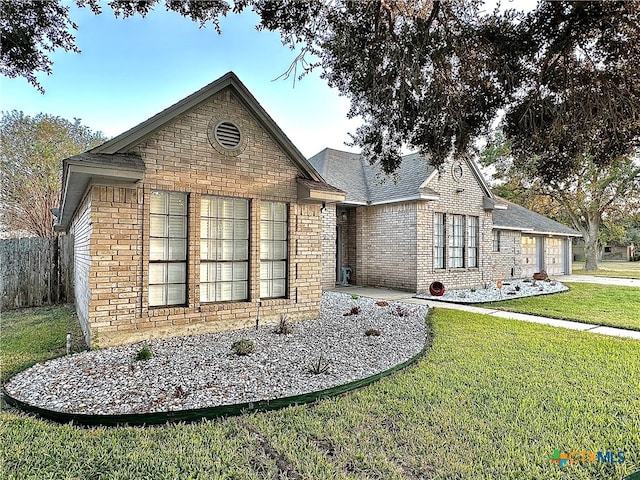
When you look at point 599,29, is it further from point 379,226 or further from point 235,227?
point 379,226

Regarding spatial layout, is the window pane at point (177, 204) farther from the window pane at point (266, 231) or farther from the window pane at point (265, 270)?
the window pane at point (265, 270)

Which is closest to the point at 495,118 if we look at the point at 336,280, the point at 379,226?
the point at 379,226

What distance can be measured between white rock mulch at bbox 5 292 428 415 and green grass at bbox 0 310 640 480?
16.8 inches

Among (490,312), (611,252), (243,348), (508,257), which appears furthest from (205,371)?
(611,252)

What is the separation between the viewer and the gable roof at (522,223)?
60.4 ft

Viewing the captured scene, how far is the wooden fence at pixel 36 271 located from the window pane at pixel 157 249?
7.34m

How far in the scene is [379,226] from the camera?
49.4 feet

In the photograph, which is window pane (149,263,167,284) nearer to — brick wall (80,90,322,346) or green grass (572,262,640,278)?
brick wall (80,90,322,346)

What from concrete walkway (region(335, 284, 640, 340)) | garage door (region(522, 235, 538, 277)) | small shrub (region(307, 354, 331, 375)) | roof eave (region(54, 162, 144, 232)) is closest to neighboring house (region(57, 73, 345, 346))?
roof eave (region(54, 162, 144, 232))

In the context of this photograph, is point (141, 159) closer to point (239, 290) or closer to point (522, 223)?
point (239, 290)

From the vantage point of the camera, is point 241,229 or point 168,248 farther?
point 241,229

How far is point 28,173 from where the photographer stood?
1791cm

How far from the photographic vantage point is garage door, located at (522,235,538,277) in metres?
20.7

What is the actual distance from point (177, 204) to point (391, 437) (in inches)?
202
